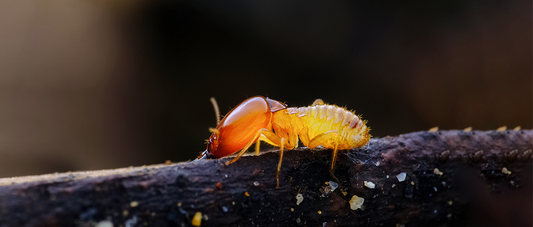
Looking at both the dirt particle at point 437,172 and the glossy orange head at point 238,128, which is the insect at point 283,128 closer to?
the glossy orange head at point 238,128

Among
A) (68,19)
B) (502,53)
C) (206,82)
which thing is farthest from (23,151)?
(502,53)

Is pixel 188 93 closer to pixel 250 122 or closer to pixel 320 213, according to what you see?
pixel 250 122

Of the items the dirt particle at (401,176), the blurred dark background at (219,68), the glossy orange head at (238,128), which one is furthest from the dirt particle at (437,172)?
the blurred dark background at (219,68)

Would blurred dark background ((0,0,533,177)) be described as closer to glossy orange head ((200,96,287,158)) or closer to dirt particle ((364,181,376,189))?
glossy orange head ((200,96,287,158))

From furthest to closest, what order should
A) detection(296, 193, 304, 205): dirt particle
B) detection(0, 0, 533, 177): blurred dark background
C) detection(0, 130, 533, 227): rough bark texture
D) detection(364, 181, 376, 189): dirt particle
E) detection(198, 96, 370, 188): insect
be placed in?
detection(0, 0, 533, 177): blurred dark background, detection(198, 96, 370, 188): insect, detection(364, 181, 376, 189): dirt particle, detection(296, 193, 304, 205): dirt particle, detection(0, 130, 533, 227): rough bark texture

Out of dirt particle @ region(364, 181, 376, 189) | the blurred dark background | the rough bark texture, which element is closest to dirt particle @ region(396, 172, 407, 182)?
the rough bark texture

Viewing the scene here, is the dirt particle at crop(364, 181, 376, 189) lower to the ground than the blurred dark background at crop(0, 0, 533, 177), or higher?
lower
